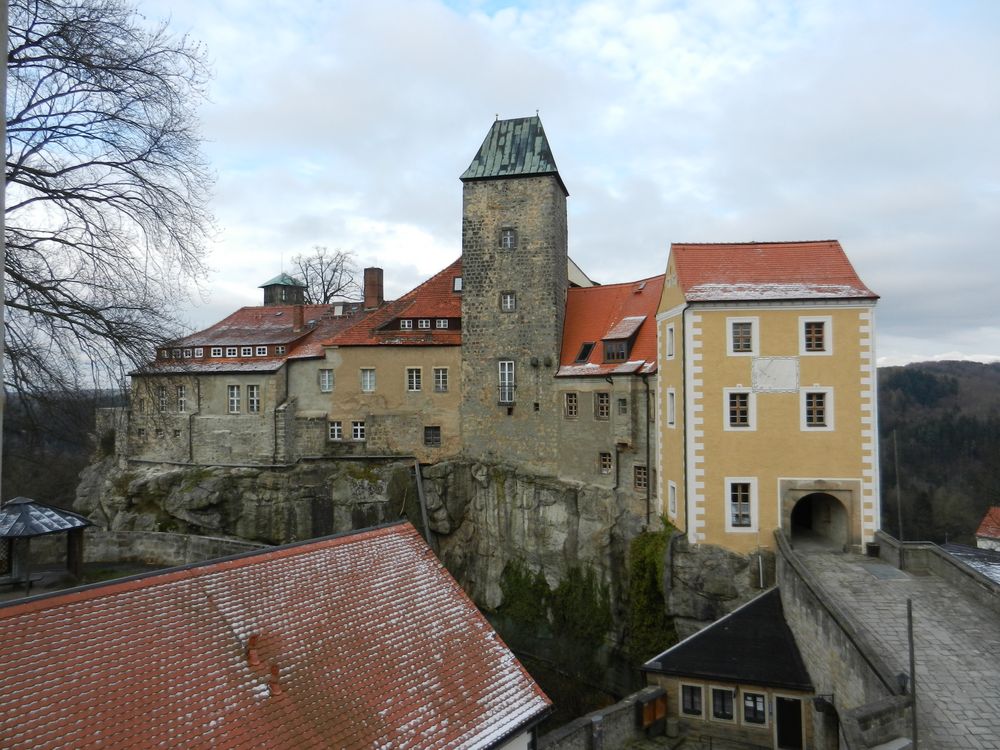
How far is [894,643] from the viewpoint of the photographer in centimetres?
1076

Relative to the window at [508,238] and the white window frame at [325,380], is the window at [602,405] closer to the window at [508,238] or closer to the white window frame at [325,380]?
the window at [508,238]

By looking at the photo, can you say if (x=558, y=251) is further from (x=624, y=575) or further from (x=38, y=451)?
(x=38, y=451)

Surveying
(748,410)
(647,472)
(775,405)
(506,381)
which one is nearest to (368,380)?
(506,381)

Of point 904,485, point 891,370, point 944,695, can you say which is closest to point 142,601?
point 944,695

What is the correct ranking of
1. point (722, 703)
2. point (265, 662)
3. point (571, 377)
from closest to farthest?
point (265, 662)
point (722, 703)
point (571, 377)

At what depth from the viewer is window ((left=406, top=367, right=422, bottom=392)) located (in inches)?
1091

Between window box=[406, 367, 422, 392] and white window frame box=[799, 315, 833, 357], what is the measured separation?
51.1ft

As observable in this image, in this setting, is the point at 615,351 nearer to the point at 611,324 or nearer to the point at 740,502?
the point at 611,324

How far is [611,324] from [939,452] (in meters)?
61.7

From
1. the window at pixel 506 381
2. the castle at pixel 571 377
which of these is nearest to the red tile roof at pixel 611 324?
the castle at pixel 571 377

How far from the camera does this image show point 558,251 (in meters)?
26.5

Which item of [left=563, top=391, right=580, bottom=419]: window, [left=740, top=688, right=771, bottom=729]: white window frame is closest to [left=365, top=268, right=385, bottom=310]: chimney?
[left=563, top=391, right=580, bottom=419]: window

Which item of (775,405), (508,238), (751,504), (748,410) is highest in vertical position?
(508,238)

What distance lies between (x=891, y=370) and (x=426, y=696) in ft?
405
